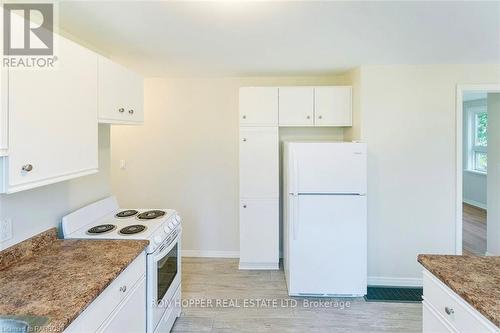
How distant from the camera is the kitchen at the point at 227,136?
1.92 m

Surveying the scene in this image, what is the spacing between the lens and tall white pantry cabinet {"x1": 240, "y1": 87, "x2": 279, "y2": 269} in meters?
3.50

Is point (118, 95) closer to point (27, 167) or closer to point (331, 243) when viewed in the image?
point (27, 167)

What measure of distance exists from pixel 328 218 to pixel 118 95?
2175 millimetres

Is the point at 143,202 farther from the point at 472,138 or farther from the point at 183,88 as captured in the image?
the point at 472,138

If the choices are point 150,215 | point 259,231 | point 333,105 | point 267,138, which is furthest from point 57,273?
point 333,105

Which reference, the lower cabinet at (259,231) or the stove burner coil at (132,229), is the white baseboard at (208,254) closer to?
the lower cabinet at (259,231)

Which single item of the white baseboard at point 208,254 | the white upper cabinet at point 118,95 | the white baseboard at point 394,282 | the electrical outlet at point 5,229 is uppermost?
the white upper cabinet at point 118,95

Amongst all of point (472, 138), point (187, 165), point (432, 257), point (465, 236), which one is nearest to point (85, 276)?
point (432, 257)

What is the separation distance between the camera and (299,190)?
293 centimetres

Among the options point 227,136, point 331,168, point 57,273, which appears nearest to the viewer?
point 57,273

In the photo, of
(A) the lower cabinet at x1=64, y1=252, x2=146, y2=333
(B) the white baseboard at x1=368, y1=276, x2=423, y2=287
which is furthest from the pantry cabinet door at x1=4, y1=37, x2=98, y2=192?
(B) the white baseboard at x1=368, y1=276, x2=423, y2=287

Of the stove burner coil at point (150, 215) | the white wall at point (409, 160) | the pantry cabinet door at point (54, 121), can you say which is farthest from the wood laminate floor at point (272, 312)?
the pantry cabinet door at point (54, 121)

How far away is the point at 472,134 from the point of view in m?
7.04

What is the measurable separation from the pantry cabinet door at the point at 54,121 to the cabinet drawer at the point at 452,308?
6.40ft
